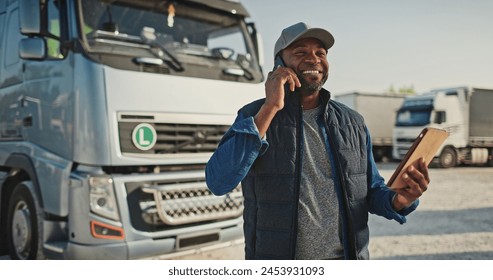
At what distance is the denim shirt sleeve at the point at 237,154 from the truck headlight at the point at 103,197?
1.51m

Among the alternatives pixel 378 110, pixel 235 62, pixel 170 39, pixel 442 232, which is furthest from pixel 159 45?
pixel 378 110

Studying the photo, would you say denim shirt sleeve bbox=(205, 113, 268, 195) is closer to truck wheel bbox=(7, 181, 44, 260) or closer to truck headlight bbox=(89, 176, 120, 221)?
truck headlight bbox=(89, 176, 120, 221)

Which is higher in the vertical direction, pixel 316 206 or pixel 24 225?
pixel 316 206

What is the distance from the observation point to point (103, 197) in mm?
2750

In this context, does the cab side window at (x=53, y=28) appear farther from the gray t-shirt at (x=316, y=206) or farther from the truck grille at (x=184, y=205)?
the gray t-shirt at (x=316, y=206)

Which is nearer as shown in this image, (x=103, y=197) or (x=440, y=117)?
(x=103, y=197)

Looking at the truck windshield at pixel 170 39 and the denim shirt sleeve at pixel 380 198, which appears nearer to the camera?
the denim shirt sleeve at pixel 380 198

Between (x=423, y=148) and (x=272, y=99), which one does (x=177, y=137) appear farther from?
(x=423, y=148)

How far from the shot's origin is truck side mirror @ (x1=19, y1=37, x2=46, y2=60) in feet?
9.48

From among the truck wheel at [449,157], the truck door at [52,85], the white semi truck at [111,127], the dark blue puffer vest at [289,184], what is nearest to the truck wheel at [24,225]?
the white semi truck at [111,127]

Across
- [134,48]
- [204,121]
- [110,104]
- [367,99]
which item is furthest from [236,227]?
[367,99]

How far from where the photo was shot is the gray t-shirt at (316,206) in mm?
1534

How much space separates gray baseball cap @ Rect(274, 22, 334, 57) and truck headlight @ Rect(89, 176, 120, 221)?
1.64 m

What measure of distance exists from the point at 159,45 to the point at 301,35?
6.15 feet
